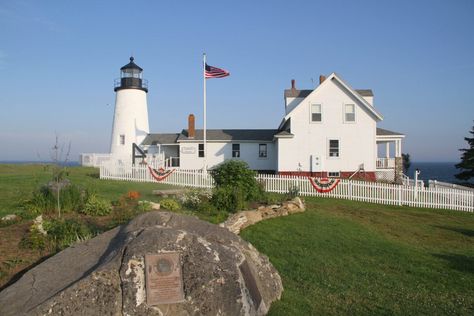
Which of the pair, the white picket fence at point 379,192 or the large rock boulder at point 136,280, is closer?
the large rock boulder at point 136,280

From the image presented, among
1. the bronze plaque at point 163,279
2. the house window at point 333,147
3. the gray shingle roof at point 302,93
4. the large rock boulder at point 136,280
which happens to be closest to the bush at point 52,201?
the large rock boulder at point 136,280

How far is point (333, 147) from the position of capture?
27094mm

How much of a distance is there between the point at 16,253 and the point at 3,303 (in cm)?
246

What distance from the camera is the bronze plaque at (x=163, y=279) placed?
15.0ft

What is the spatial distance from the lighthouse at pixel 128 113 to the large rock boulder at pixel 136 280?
29.2m

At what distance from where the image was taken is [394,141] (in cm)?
2903

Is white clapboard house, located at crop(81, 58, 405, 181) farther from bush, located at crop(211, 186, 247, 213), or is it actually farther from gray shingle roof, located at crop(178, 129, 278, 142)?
bush, located at crop(211, 186, 247, 213)

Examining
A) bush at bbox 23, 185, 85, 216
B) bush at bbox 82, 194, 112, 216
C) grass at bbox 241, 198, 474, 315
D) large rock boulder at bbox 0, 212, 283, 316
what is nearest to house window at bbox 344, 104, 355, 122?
grass at bbox 241, 198, 474, 315

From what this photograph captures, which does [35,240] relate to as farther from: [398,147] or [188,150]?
[398,147]

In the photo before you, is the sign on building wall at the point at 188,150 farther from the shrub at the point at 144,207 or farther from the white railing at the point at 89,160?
the shrub at the point at 144,207

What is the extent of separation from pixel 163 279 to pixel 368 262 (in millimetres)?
5443

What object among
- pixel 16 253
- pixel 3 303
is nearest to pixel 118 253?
pixel 3 303

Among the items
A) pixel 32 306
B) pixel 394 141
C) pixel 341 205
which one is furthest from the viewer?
pixel 394 141

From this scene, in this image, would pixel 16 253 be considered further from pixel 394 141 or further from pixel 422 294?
pixel 394 141
